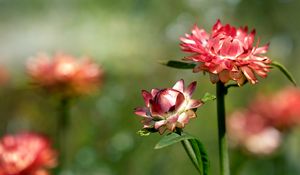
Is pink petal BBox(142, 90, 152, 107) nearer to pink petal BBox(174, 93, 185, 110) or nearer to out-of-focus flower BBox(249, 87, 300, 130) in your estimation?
pink petal BBox(174, 93, 185, 110)

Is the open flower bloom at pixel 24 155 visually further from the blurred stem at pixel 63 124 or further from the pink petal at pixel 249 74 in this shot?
the pink petal at pixel 249 74

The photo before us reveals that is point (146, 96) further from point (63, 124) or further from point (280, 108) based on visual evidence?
point (280, 108)

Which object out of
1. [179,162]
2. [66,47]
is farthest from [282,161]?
[66,47]

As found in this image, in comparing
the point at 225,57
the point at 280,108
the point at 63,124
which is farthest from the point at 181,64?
the point at 280,108

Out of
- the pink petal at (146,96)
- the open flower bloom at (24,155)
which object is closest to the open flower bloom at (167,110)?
the pink petal at (146,96)

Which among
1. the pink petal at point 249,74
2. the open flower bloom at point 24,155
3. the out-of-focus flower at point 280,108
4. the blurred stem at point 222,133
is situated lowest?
the out-of-focus flower at point 280,108
